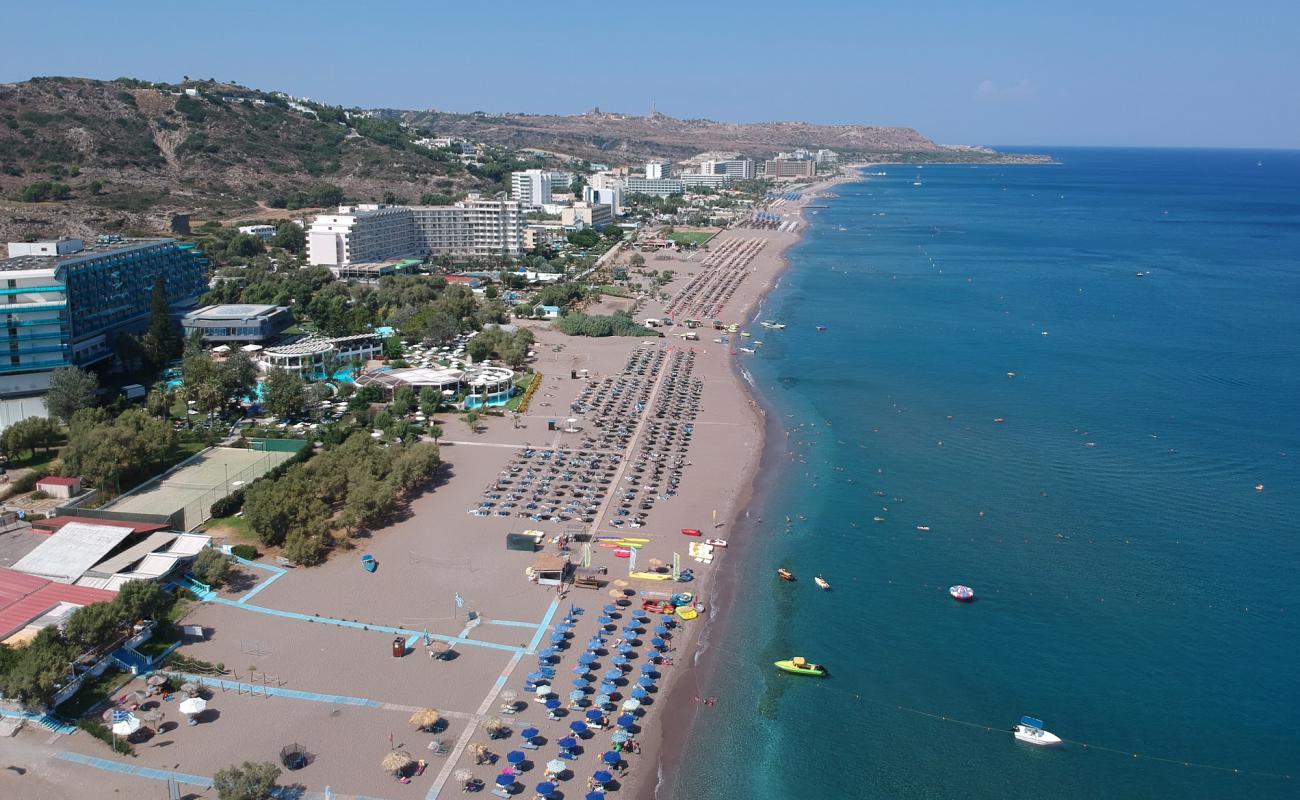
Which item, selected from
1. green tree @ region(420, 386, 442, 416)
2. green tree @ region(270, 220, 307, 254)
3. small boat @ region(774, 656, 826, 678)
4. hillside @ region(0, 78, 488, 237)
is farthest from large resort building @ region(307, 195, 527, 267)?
small boat @ region(774, 656, 826, 678)

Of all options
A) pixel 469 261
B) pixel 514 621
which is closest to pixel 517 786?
pixel 514 621

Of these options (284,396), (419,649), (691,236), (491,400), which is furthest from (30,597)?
(691,236)

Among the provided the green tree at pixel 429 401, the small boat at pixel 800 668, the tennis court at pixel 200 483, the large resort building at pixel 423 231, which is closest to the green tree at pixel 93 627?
the tennis court at pixel 200 483

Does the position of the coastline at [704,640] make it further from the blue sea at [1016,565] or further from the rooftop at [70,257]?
the rooftop at [70,257]

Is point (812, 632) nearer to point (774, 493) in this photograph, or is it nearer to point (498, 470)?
point (774, 493)

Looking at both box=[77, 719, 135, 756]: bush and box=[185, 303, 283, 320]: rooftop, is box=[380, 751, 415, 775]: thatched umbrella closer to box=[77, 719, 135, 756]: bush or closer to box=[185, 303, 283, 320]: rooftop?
box=[77, 719, 135, 756]: bush

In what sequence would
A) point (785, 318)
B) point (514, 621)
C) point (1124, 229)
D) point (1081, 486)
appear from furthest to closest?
point (1124, 229)
point (785, 318)
point (1081, 486)
point (514, 621)
